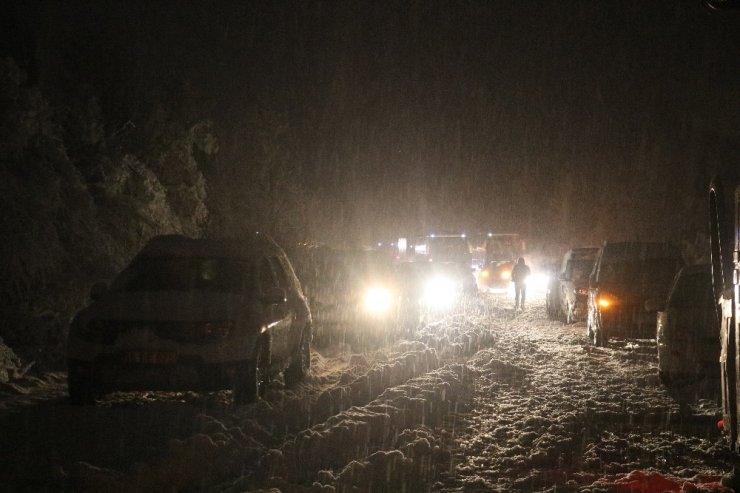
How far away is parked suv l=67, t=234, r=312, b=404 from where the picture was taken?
26.1 feet

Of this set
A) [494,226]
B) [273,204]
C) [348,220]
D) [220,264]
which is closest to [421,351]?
[220,264]

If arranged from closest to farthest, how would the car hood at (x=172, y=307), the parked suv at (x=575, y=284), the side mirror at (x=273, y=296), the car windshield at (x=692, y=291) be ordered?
1. the car hood at (x=172, y=307)
2. the side mirror at (x=273, y=296)
3. the car windshield at (x=692, y=291)
4. the parked suv at (x=575, y=284)

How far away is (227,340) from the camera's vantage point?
26.9 feet

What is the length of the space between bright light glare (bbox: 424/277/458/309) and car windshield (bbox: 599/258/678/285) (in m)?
10.6

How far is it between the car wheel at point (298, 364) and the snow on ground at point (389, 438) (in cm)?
16

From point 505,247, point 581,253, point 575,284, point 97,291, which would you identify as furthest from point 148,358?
point 505,247

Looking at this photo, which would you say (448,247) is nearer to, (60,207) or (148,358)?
(60,207)

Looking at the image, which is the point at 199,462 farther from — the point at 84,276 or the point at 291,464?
the point at 84,276

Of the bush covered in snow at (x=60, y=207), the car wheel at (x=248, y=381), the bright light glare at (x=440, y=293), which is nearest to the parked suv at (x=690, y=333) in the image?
the car wheel at (x=248, y=381)

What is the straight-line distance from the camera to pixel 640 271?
602 inches

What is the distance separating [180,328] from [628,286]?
9.37 m

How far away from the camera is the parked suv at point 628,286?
47.3 ft

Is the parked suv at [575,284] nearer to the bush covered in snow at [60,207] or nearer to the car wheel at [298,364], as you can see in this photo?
the car wheel at [298,364]

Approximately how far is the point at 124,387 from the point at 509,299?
83.9 ft
